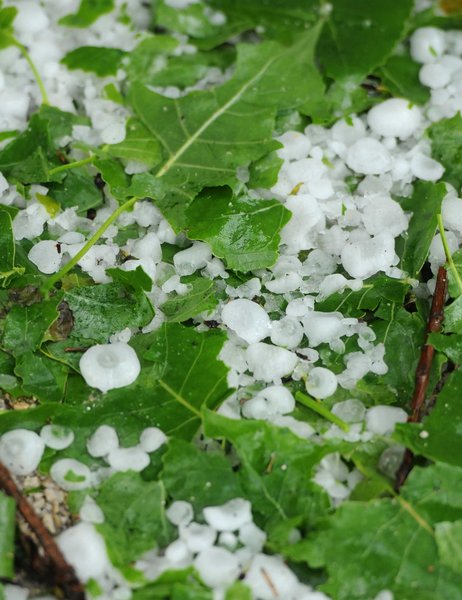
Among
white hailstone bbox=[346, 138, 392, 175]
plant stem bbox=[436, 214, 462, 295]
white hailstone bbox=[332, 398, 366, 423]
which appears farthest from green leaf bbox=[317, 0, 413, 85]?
white hailstone bbox=[332, 398, 366, 423]

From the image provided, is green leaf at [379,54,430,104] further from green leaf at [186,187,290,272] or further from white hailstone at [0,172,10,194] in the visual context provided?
white hailstone at [0,172,10,194]

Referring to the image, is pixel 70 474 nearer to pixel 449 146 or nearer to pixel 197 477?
pixel 197 477

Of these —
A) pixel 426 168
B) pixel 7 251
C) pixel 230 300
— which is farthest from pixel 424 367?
pixel 7 251

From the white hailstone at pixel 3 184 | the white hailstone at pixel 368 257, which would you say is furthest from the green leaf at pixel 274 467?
the white hailstone at pixel 3 184

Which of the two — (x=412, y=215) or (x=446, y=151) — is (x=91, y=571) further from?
(x=446, y=151)

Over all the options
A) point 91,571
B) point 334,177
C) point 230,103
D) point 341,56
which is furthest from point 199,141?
point 91,571

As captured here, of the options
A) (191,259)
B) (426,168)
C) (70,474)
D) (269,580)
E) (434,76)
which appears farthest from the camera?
(434,76)
